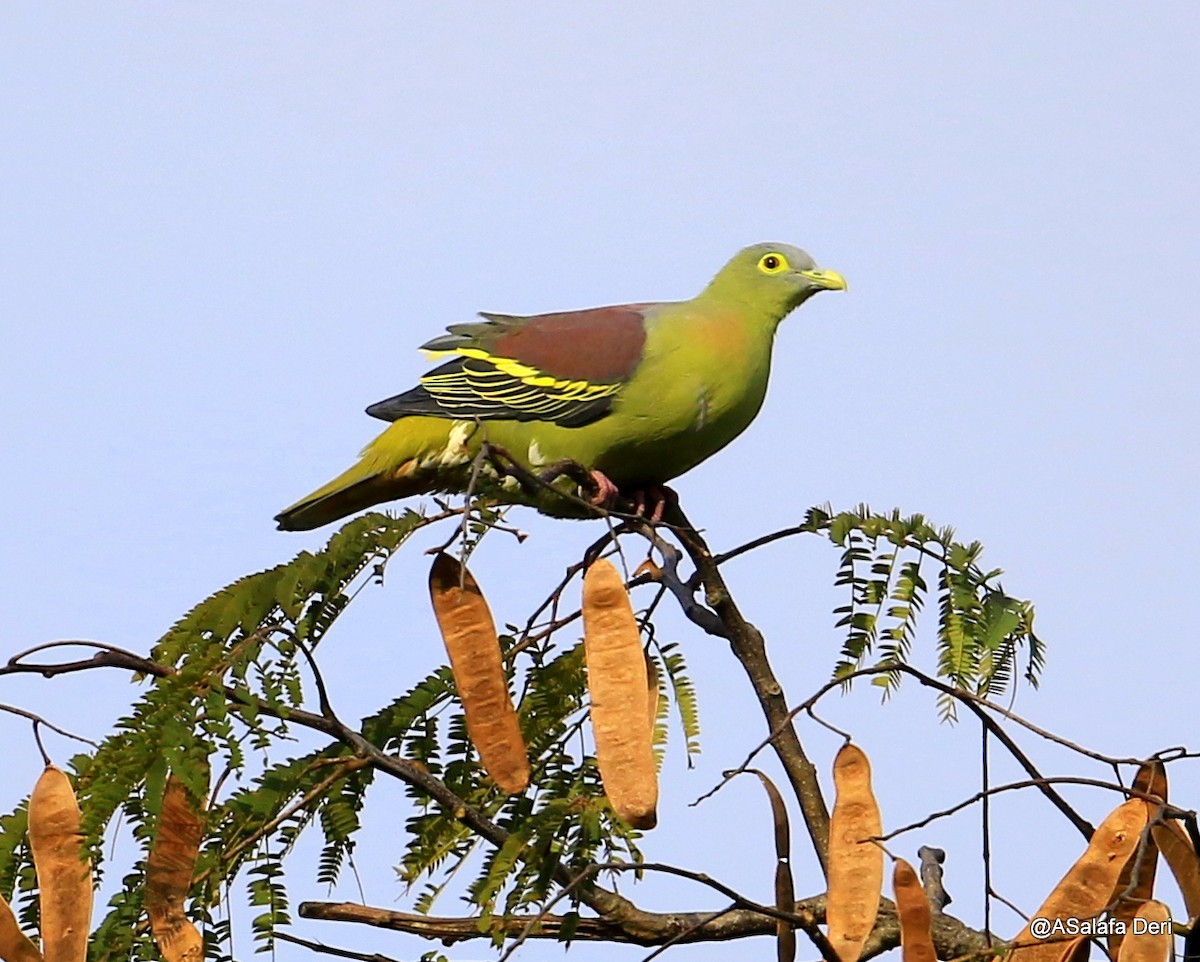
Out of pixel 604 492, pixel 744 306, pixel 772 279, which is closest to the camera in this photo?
pixel 604 492

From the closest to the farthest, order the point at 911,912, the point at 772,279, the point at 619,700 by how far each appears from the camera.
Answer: the point at 911,912
the point at 619,700
the point at 772,279

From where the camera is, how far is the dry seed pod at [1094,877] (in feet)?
9.26

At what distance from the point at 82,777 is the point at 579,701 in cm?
103

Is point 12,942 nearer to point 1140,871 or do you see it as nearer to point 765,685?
point 765,685

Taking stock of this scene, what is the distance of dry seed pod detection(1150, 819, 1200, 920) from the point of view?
281 cm

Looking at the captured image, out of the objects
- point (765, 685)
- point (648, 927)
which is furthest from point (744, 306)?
point (648, 927)

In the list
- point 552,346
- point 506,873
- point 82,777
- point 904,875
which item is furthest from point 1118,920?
point 552,346

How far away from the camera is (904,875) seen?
9.23 feet

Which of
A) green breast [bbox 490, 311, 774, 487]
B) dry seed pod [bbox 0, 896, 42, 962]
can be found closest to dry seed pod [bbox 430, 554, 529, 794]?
dry seed pod [bbox 0, 896, 42, 962]

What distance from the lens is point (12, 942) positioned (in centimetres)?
298

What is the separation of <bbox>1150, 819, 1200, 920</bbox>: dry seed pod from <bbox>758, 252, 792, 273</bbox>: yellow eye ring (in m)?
3.39

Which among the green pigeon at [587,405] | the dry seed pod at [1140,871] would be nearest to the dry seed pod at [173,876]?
the dry seed pod at [1140,871]

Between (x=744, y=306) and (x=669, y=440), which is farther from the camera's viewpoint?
(x=744, y=306)

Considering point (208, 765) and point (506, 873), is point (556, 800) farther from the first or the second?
point (208, 765)
